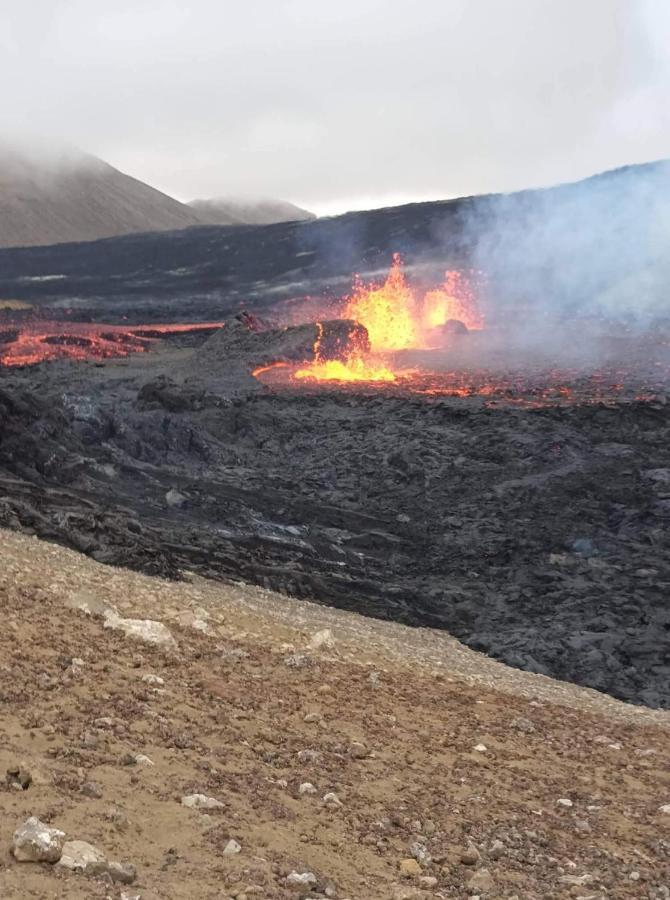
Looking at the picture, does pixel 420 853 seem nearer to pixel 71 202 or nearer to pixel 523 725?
pixel 523 725

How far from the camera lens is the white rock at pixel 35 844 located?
12.4ft

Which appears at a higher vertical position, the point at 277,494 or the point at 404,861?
the point at 404,861

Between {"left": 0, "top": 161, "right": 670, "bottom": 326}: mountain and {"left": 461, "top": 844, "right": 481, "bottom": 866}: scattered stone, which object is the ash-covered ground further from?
{"left": 0, "top": 161, "right": 670, "bottom": 326}: mountain

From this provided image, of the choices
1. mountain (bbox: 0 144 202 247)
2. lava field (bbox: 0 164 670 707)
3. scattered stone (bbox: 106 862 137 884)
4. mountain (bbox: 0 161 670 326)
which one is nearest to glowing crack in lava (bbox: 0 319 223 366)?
lava field (bbox: 0 164 670 707)

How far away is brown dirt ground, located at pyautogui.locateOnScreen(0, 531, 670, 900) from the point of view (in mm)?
4344

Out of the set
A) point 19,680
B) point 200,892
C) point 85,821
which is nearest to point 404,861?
point 200,892

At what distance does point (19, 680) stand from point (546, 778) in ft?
12.4

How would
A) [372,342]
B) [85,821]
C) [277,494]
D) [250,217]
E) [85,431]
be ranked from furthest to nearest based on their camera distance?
1. [250,217]
2. [372,342]
3. [85,431]
4. [277,494]
5. [85,821]

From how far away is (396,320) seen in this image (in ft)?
152

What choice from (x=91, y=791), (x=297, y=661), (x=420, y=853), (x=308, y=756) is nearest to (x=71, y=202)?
(x=297, y=661)

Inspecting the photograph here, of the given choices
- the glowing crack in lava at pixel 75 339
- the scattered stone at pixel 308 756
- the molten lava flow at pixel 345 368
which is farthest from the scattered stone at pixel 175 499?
the glowing crack in lava at pixel 75 339

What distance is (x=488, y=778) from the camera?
650cm

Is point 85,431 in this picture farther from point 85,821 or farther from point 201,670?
point 85,821

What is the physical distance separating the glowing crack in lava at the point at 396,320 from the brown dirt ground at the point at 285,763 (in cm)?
2457
